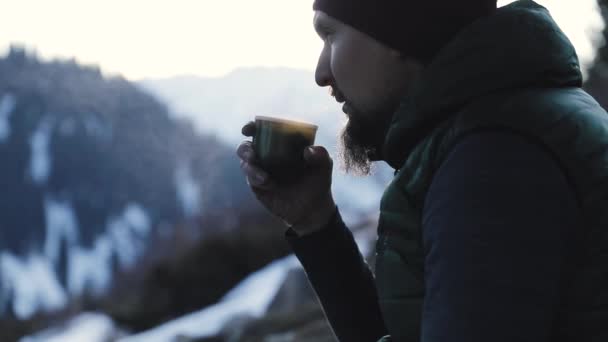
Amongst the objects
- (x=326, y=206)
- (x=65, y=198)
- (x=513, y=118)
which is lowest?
(x=65, y=198)

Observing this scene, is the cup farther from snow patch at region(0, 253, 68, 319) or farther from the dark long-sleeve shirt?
snow patch at region(0, 253, 68, 319)

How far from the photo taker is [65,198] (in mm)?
10062

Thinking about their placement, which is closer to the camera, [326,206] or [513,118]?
[513,118]

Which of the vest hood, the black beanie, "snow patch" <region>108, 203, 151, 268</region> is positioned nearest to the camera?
the vest hood

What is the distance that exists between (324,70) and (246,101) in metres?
8.44

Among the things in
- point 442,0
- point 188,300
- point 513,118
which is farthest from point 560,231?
point 188,300

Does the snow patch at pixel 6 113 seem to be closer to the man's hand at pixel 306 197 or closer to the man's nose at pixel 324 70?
the man's hand at pixel 306 197

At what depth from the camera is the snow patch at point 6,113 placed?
10.0m

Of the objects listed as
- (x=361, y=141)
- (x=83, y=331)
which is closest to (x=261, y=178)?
(x=361, y=141)

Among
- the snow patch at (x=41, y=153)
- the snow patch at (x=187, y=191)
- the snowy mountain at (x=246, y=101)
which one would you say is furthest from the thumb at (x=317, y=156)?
the snow patch at (x=41, y=153)

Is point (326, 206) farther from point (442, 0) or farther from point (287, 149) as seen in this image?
point (442, 0)

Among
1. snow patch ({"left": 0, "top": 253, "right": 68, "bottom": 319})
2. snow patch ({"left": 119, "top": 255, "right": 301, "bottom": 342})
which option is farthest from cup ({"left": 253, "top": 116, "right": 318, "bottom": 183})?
snow patch ({"left": 0, "top": 253, "right": 68, "bottom": 319})

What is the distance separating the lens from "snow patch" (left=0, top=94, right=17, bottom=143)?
10000mm

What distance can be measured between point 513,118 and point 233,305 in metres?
3.87
